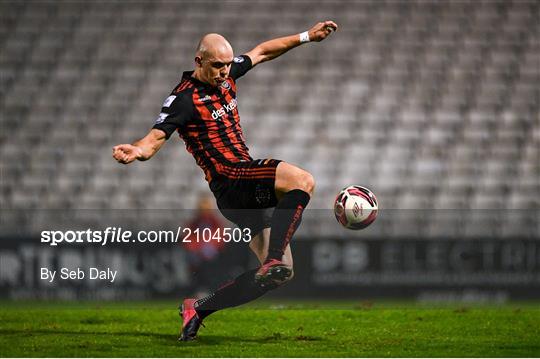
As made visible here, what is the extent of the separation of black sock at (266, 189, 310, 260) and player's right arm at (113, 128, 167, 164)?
1.01 m

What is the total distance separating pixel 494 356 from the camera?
6.84 m

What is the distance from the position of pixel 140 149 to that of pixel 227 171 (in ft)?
3.04

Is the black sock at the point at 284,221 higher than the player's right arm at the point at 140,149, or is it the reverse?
the player's right arm at the point at 140,149

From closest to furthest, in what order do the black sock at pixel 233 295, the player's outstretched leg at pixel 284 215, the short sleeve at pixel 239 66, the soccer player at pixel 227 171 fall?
1. the player's outstretched leg at pixel 284 215
2. the soccer player at pixel 227 171
3. the black sock at pixel 233 295
4. the short sleeve at pixel 239 66

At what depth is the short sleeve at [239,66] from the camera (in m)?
8.53

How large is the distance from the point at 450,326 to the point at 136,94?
10.4 m

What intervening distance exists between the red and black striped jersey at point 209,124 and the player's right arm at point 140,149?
0.30m

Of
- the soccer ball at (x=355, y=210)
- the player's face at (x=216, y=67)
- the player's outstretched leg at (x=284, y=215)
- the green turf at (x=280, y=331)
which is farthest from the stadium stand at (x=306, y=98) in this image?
the player's outstretched leg at (x=284, y=215)

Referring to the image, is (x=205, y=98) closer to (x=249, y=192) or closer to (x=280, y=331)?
(x=249, y=192)

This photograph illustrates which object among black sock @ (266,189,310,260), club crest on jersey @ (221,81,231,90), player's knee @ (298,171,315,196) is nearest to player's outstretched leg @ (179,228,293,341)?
black sock @ (266,189,310,260)

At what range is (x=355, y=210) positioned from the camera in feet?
26.0

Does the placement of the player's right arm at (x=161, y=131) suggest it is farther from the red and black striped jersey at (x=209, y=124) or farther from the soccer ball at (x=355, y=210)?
the soccer ball at (x=355, y=210)

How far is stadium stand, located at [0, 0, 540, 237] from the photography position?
54.6 feet

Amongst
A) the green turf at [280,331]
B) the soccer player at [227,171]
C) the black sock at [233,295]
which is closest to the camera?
the green turf at [280,331]
